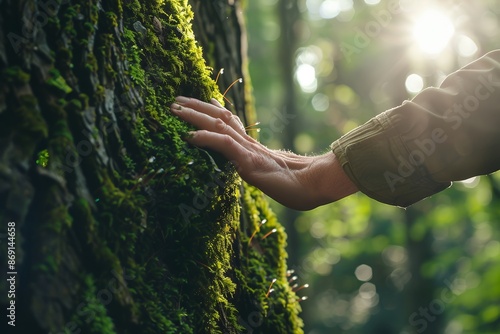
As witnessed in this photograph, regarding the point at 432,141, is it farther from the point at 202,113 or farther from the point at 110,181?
the point at 110,181

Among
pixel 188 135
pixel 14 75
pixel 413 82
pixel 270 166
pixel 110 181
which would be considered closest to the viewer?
pixel 14 75

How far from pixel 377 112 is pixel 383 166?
1625 centimetres

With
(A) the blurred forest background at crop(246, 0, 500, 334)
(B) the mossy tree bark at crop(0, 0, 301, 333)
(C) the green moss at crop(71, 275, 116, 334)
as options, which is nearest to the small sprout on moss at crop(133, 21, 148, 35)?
(B) the mossy tree bark at crop(0, 0, 301, 333)

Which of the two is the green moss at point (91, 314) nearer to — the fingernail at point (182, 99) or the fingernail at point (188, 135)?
the fingernail at point (188, 135)

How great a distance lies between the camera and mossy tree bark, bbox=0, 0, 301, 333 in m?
1.80

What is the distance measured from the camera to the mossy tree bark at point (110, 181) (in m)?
1.80

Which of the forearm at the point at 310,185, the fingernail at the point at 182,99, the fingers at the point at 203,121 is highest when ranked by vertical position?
the fingernail at the point at 182,99

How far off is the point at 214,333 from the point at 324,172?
88 cm

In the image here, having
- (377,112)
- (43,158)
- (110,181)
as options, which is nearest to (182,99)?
(110,181)

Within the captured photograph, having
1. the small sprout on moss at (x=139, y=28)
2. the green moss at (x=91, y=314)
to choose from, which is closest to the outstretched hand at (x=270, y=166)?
the small sprout on moss at (x=139, y=28)

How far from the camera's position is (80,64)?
212cm

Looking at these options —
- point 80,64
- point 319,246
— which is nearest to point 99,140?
point 80,64

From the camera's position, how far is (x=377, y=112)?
1862 cm

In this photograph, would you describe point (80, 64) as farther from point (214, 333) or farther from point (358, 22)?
point (358, 22)
